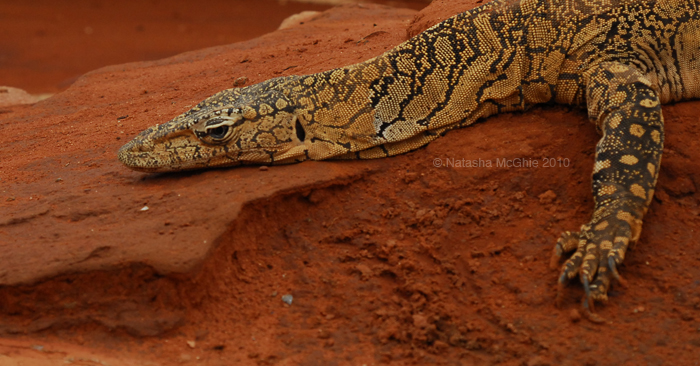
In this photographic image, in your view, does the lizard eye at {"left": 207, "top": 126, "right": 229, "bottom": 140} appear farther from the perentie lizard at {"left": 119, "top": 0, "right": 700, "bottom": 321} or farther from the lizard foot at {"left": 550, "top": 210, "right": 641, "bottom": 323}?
the lizard foot at {"left": 550, "top": 210, "right": 641, "bottom": 323}

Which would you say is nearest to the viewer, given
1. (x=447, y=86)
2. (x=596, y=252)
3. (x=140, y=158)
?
(x=596, y=252)

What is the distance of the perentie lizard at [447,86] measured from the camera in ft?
19.5

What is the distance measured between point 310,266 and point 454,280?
113 centimetres

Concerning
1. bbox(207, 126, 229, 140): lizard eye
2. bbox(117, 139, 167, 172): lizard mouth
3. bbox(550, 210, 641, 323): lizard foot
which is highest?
bbox(207, 126, 229, 140): lizard eye

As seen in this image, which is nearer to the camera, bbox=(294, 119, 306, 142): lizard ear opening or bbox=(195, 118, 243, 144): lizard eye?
bbox=(195, 118, 243, 144): lizard eye

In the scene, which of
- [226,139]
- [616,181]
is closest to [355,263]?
[226,139]

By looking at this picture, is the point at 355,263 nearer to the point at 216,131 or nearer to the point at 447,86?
the point at 216,131

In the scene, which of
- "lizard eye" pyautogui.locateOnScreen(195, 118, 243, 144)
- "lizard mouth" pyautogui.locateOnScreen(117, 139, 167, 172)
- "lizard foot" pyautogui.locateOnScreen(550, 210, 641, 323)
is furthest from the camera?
"lizard mouth" pyautogui.locateOnScreen(117, 139, 167, 172)

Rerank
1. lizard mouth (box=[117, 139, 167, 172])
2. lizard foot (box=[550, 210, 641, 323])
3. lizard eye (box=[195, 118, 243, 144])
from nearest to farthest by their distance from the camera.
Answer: lizard foot (box=[550, 210, 641, 323]) → lizard eye (box=[195, 118, 243, 144]) → lizard mouth (box=[117, 139, 167, 172])

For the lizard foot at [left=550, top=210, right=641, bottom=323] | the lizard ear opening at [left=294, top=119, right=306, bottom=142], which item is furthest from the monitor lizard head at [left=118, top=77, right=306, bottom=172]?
the lizard foot at [left=550, top=210, right=641, bottom=323]

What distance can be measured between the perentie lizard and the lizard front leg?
0.35 ft

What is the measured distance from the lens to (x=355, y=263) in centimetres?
550

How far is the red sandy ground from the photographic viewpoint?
487 cm

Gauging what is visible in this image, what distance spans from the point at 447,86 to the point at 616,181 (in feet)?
5.57
